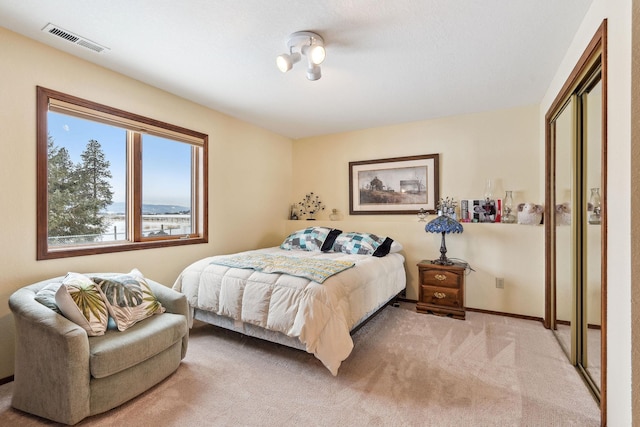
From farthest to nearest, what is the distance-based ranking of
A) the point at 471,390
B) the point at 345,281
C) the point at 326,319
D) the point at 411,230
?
the point at 411,230
the point at 345,281
the point at 326,319
the point at 471,390

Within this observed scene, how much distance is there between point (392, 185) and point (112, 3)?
3.40 meters

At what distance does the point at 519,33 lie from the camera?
2084mm

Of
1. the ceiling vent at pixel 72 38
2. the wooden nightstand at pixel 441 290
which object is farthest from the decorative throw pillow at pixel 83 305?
the wooden nightstand at pixel 441 290

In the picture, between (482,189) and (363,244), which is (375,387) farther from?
(482,189)

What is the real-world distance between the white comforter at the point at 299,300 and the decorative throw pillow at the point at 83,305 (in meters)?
0.84

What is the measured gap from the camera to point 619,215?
1.39 metres

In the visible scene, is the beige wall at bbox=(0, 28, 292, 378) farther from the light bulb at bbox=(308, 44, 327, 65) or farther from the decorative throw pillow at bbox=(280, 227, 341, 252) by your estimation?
the light bulb at bbox=(308, 44, 327, 65)

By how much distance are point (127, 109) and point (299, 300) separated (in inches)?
92.3

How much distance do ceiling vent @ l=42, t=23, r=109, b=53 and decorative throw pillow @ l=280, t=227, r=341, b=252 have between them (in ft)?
8.83

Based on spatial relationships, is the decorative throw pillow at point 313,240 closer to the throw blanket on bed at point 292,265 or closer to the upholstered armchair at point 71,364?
the throw blanket on bed at point 292,265

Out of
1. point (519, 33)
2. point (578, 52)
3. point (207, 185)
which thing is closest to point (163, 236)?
point (207, 185)

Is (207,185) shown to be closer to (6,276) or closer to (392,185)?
(6,276)

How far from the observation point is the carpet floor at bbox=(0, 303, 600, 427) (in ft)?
5.66

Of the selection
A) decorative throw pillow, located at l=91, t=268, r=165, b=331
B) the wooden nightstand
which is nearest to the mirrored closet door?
the wooden nightstand
